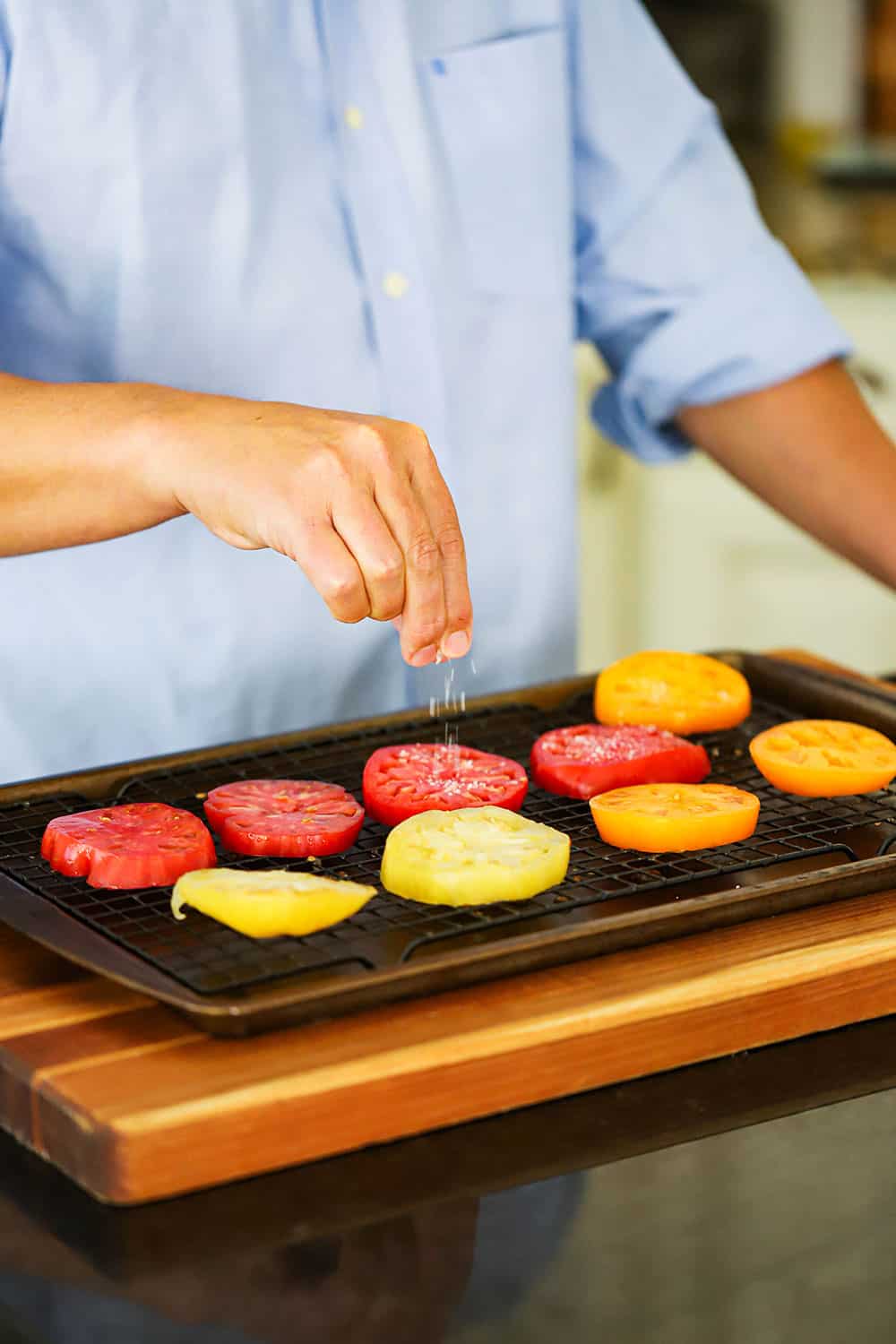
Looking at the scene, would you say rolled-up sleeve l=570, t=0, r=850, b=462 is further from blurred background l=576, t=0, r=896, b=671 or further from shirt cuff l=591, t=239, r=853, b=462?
blurred background l=576, t=0, r=896, b=671

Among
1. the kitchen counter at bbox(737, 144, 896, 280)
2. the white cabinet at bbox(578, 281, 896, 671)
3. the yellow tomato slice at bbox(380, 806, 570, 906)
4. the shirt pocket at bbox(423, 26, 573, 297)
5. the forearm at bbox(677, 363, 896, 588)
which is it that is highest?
the shirt pocket at bbox(423, 26, 573, 297)

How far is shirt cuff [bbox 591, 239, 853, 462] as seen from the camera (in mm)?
1593

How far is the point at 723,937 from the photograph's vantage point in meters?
0.95

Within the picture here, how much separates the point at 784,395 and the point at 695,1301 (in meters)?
1.05

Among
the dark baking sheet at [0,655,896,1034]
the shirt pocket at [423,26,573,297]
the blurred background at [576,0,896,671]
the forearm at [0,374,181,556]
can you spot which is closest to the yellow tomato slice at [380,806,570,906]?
the dark baking sheet at [0,655,896,1034]

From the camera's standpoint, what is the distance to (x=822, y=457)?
62.3 inches

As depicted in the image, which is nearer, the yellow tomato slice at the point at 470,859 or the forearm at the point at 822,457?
the yellow tomato slice at the point at 470,859

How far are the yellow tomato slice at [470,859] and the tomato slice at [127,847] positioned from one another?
0.11m

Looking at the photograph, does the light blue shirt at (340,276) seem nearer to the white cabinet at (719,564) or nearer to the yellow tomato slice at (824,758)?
the yellow tomato slice at (824,758)

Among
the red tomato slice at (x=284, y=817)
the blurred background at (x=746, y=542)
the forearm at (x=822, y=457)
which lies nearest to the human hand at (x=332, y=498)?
the red tomato slice at (x=284, y=817)

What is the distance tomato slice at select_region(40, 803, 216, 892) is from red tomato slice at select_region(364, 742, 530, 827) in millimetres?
121

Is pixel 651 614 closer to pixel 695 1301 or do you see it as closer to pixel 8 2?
pixel 8 2

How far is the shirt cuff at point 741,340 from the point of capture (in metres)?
1.59

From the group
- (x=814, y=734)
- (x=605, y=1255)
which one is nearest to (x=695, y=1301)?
(x=605, y=1255)
